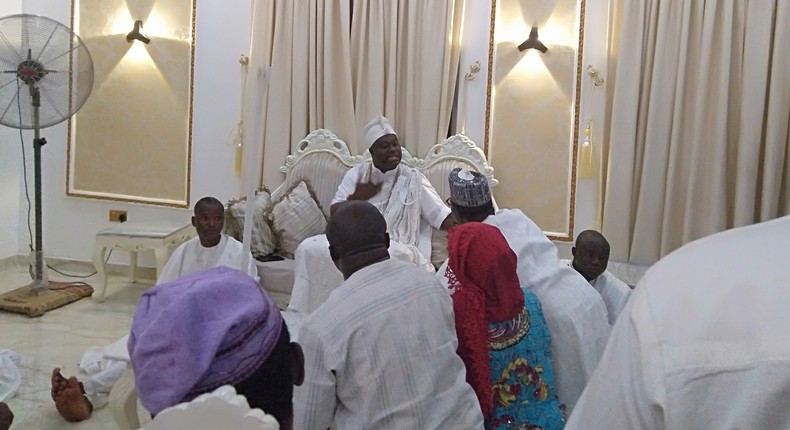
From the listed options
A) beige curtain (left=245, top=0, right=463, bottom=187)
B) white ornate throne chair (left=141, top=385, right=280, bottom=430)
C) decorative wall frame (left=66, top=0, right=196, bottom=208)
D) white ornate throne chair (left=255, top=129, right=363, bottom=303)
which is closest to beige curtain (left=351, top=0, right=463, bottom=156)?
beige curtain (left=245, top=0, right=463, bottom=187)

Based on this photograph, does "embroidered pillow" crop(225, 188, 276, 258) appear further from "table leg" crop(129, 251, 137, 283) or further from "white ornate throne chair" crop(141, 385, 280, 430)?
"white ornate throne chair" crop(141, 385, 280, 430)

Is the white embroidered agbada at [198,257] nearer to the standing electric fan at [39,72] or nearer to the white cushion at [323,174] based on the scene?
the white cushion at [323,174]

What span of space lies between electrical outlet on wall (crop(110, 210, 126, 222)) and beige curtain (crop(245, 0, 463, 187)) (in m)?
1.32

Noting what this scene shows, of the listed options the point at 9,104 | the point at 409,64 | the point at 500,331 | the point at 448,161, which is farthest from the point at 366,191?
the point at 500,331

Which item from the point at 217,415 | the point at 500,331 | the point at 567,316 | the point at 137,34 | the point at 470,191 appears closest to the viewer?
the point at 217,415

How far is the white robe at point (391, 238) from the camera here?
4.18m

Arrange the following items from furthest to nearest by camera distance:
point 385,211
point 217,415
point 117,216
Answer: point 117,216 < point 385,211 < point 217,415

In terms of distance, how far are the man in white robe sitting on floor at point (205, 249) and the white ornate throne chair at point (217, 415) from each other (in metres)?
3.02

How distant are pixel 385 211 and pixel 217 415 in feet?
12.0

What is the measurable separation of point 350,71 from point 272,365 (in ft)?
13.8

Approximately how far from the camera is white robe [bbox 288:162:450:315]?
418cm

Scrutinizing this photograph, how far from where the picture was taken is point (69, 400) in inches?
120

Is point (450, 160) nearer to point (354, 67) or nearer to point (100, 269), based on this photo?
point (354, 67)

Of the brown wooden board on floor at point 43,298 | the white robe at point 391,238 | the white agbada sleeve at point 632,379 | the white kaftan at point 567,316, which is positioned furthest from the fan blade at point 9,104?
the white agbada sleeve at point 632,379
